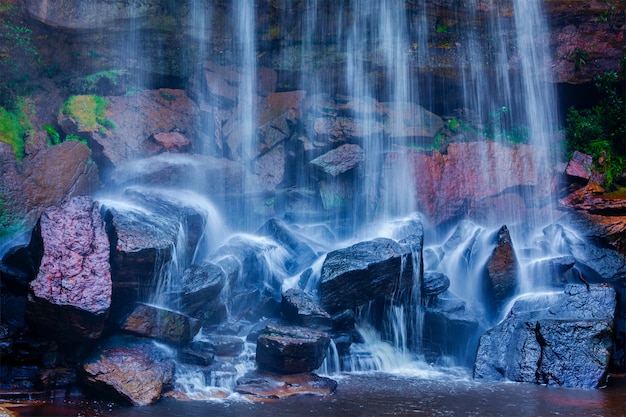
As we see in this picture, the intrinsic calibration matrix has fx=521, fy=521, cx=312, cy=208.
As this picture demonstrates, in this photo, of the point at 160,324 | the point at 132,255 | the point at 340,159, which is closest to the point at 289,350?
the point at 160,324

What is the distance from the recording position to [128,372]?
6598 mm

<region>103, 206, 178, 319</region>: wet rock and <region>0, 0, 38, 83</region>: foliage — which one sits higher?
<region>0, 0, 38, 83</region>: foliage

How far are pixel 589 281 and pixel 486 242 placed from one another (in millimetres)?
2111

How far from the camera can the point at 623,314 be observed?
9266 mm

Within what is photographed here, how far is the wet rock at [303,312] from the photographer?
8492 mm

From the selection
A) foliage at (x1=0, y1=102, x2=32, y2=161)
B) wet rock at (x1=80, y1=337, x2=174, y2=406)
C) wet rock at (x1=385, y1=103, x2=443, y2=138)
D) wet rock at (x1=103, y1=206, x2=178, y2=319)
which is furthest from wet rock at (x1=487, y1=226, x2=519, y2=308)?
foliage at (x1=0, y1=102, x2=32, y2=161)

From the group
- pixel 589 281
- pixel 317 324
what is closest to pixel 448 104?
pixel 589 281

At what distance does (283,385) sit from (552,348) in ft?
13.6

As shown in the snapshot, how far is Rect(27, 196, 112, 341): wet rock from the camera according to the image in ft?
22.6

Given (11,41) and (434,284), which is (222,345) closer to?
(434,284)

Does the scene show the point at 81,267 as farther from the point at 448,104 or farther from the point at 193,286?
the point at 448,104

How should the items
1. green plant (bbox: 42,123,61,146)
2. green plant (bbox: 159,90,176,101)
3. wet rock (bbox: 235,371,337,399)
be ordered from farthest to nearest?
green plant (bbox: 159,90,176,101) → green plant (bbox: 42,123,61,146) → wet rock (bbox: 235,371,337,399)

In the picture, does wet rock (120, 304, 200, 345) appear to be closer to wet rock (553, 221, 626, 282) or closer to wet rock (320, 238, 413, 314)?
wet rock (320, 238, 413, 314)

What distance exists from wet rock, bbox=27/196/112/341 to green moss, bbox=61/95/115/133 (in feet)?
17.1
